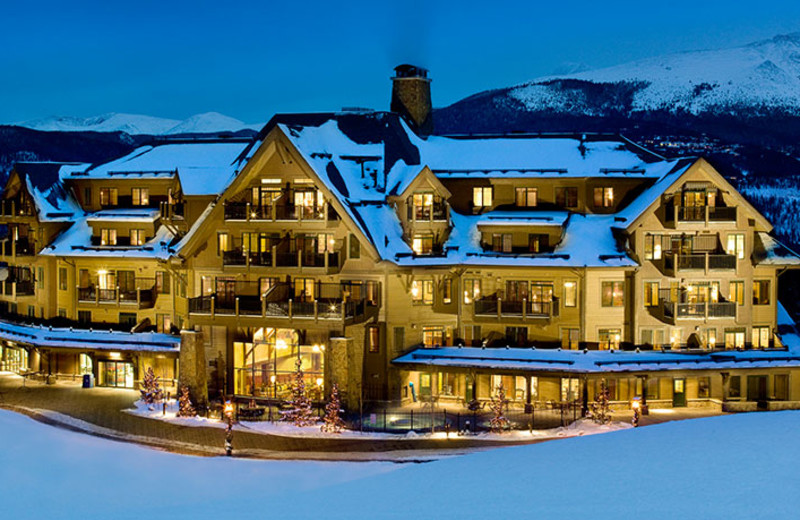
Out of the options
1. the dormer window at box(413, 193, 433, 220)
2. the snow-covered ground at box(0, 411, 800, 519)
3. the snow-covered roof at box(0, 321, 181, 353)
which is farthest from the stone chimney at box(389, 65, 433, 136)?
the snow-covered ground at box(0, 411, 800, 519)

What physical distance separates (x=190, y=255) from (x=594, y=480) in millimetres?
30228

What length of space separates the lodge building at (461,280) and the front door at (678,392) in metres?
0.07

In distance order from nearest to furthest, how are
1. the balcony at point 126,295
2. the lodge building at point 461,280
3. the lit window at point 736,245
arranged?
the lodge building at point 461,280 → the lit window at point 736,245 → the balcony at point 126,295

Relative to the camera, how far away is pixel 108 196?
66.4 m

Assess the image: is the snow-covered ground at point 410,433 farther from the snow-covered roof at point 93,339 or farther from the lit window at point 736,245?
the lit window at point 736,245

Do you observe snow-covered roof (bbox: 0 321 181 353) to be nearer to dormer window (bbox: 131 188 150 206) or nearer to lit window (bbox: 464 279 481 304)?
dormer window (bbox: 131 188 150 206)

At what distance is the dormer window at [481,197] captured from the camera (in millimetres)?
59281

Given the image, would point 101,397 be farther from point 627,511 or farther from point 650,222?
point 627,511

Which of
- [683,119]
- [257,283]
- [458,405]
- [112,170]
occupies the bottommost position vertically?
[458,405]

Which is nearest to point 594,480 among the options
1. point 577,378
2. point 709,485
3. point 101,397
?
point 709,485

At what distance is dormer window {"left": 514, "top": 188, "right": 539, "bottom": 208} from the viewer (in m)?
59.0

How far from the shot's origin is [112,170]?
66375 millimetres

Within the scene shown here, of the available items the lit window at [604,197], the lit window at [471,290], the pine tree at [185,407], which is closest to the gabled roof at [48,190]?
the pine tree at [185,407]

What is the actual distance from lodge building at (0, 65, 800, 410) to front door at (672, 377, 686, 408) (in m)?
0.07
